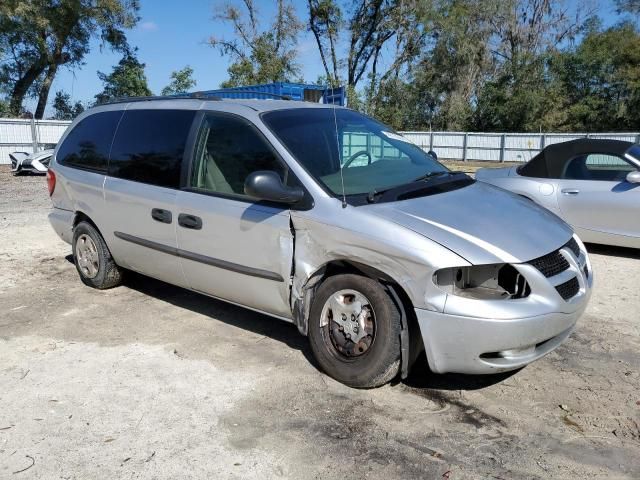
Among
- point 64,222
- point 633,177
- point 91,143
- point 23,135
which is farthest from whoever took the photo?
point 23,135

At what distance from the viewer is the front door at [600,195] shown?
6.77 m

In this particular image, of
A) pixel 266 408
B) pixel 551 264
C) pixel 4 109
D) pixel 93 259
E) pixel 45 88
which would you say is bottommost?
pixel 266 408

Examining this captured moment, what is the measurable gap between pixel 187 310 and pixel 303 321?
1.74 m

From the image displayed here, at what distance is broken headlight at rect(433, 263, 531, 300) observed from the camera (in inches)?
122

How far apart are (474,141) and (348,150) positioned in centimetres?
2649

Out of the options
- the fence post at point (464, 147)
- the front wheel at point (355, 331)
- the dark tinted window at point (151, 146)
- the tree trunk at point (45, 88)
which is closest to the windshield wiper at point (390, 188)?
the front wheel at point (355, 331)

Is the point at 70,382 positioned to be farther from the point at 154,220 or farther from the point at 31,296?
the point at 31,296

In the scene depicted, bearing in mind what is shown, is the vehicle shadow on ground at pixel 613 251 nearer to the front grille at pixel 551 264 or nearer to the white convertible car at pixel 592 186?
the white convertible car at pixel 592 186

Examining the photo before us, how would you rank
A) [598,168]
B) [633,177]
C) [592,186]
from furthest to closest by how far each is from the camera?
1. [598,168]
2. [592,186]
3. [633,177]

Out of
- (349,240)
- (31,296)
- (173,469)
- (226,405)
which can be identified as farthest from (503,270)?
(31,296)

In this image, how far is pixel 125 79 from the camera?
36.0 m

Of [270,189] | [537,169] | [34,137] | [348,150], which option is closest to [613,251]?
[537,169]

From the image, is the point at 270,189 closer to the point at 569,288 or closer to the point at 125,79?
the point at 569,288

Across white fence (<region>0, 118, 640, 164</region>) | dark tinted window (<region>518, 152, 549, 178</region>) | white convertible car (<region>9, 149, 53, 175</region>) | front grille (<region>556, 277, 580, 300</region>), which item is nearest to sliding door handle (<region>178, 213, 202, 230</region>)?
front grille (<region>556, 277, 580, 300</region>)
